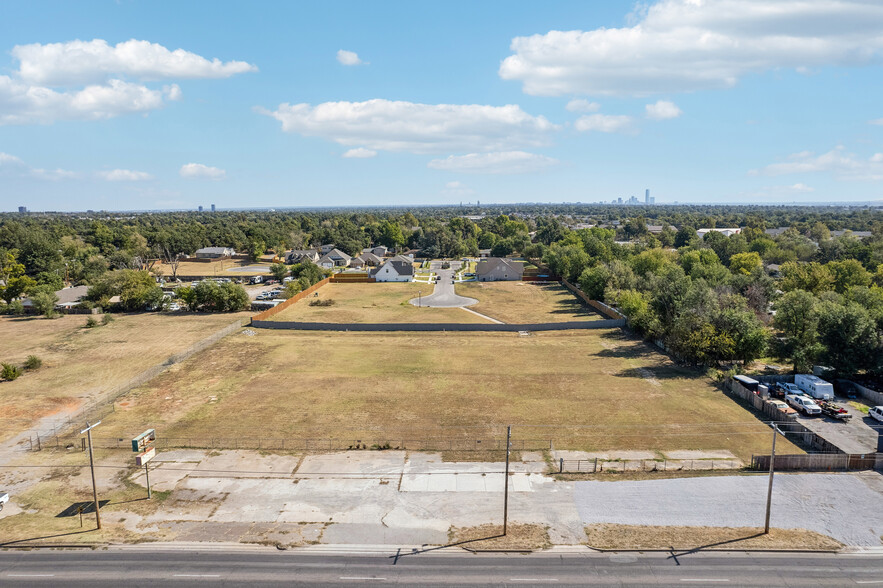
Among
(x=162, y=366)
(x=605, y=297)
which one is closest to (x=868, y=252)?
(x=605, y=297)

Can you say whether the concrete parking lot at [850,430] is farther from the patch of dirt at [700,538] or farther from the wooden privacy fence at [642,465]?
the patch of dirt at [700,538]

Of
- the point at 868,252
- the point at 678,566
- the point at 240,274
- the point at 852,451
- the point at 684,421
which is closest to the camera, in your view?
the point at 678,566

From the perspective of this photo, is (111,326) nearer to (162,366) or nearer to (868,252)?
(162,366)

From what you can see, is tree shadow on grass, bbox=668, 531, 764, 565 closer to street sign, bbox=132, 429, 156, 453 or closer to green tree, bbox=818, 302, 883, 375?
street sign, bbox=132, 429, 156, 453

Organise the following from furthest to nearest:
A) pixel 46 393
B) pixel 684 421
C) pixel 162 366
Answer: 1. pixel 162 366
2. pixel 46 393
3. pixel 684 421

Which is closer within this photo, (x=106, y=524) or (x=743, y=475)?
(x=106, y=524)

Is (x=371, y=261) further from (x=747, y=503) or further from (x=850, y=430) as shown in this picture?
(x=747, y=503)

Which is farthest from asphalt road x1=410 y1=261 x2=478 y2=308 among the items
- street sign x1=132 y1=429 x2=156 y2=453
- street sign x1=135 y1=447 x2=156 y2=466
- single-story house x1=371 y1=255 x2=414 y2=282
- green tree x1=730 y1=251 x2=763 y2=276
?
street sign x1=135 y1=447 x2=156 y2=466
